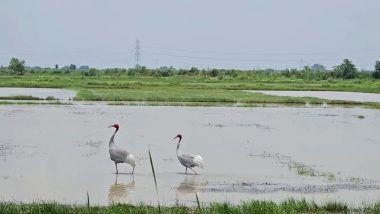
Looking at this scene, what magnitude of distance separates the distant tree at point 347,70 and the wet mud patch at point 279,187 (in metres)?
74.5

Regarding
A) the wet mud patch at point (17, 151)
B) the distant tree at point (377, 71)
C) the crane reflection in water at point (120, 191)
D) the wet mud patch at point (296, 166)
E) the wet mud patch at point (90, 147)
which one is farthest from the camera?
the distant tree at point (377, 71)

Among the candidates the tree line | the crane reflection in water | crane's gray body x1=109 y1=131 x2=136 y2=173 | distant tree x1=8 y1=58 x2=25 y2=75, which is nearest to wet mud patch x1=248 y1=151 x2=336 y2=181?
crane's gray body x1=109 y1=131 x2=136 y2=173

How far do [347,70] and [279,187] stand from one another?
7565 centimetres

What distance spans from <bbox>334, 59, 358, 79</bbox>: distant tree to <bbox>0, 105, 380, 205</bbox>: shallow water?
57.4 metres

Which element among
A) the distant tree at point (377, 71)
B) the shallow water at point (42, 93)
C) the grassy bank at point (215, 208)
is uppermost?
the distant tree at point (377, 71)

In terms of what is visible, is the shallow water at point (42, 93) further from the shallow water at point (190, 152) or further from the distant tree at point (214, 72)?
the distant tree at point (214, 72)

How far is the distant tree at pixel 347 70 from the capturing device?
279ft

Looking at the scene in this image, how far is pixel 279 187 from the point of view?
11984mm

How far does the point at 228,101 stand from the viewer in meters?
37.8

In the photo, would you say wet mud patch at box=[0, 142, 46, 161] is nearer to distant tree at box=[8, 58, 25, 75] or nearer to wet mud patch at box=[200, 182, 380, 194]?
wet mud patch at box=[200, 182, 380, 194]

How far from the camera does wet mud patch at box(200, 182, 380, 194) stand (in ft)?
37.9

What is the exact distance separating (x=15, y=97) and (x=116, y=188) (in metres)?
25.8

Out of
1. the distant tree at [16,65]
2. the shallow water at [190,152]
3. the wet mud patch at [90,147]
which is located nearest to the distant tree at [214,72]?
the distant tree at [16,65]

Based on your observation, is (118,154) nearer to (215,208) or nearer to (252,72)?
(215,208)
